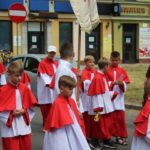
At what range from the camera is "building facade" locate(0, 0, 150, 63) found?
36.1m

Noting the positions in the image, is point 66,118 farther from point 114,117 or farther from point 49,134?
point 114,117

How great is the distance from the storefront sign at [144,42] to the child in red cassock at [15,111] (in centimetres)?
3504

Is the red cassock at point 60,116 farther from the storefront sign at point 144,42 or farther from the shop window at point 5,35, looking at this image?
the storefront sign at point 144,42

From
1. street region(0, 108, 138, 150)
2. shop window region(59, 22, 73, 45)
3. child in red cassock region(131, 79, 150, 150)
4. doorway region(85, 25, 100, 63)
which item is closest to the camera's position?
child in red cassock region(131, 79, 150, 150)

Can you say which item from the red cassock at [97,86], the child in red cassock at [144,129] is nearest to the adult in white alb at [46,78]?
the red cassock at [97,86]

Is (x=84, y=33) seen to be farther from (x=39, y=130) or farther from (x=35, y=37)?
(x=39, y=130)

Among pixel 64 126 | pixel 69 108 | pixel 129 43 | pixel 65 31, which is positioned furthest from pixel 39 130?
pixel 129 43

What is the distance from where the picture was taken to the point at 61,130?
6.78 metres

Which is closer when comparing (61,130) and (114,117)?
(61,130)

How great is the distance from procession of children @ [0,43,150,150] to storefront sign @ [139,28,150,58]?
29741mm

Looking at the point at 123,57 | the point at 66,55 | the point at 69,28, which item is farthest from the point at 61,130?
the point at 123,57

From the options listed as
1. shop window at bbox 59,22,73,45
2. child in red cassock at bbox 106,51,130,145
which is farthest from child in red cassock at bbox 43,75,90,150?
shop window at bbox 59,22,73,45

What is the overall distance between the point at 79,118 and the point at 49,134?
461 mm

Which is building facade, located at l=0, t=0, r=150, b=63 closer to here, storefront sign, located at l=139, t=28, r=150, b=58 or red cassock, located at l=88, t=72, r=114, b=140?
storefront sign, located at l=139, t=28, r=150, b=58
